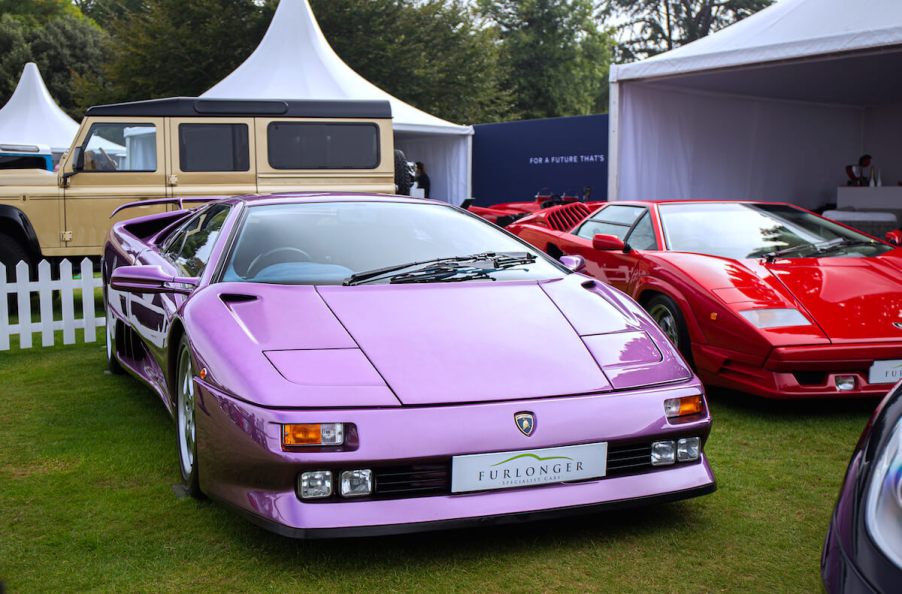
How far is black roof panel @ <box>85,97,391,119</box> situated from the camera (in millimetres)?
8789

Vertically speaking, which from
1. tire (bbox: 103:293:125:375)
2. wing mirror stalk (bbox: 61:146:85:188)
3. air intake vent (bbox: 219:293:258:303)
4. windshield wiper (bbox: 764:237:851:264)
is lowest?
tire (bbox: 103:293:125:375)

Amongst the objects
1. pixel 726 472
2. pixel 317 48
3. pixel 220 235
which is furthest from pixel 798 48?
pixel 317 48

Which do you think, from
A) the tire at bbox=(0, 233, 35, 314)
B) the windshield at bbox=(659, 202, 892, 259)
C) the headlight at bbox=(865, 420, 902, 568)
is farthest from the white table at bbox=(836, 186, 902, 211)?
the headlight at bbox=(865, 420, 902, 568)

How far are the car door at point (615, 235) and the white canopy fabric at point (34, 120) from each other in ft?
59.0

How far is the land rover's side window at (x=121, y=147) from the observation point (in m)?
8.77

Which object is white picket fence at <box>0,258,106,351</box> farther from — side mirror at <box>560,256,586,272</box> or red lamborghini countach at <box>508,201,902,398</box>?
side mirror at <box>560,256,586,272</box>

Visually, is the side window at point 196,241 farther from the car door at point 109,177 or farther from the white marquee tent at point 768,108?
the white marquee tent at point 768,108

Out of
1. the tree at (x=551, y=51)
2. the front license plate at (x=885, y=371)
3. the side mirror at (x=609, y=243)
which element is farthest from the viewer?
the tree at (x=551, y=51)

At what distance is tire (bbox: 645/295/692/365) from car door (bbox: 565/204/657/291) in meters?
0.33

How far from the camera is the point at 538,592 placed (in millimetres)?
2547

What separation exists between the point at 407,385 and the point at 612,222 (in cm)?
397

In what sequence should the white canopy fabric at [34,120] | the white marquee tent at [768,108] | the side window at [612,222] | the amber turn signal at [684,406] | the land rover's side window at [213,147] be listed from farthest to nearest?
the white canopy fabric at [34,120]
the land rover's side window at [213,147]
the white marquee tent at [768,108]
the side window at [612,222]
the amber turn signal at [684,406]

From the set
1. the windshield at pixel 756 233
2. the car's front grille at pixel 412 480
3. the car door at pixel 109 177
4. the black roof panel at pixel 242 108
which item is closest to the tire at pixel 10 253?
the car door at pixel 109 177

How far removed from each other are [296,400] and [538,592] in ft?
2.84
